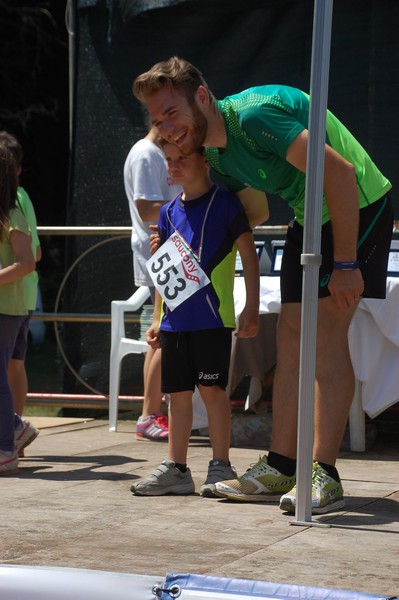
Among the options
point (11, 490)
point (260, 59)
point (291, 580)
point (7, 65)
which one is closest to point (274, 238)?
point (260, 59)

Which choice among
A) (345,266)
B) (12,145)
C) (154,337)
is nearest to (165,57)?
(12,145)

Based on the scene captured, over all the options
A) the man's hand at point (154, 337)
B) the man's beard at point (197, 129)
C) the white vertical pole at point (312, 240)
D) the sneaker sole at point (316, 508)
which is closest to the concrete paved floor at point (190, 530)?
the sneaker sole at point (316, 508)

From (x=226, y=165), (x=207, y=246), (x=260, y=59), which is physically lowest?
(x=207, y=246)

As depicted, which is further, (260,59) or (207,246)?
(260,59)

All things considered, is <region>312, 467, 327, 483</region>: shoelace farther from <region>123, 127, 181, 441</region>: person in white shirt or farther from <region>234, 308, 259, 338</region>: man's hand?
<region>123, 127, 181, 441</region>: person in white shirt

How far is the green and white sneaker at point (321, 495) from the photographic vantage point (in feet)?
12.9

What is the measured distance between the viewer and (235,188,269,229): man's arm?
4570mm

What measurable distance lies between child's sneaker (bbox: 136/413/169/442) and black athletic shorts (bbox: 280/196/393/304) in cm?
199

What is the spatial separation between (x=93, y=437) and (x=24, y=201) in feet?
4.47

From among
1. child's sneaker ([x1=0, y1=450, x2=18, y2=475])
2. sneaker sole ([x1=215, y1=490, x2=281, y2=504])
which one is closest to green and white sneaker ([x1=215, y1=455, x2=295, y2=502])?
sneaker sole ([x1=215, y1=490, x2=281, y2=504])

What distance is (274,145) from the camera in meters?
3.84

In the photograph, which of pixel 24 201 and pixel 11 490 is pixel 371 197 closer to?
pixel 11 490

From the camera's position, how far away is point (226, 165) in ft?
13.6

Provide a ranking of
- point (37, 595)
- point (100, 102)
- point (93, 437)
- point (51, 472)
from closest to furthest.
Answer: point (37, 595), point (51, 472), point (93, 437), point (100, 102)
